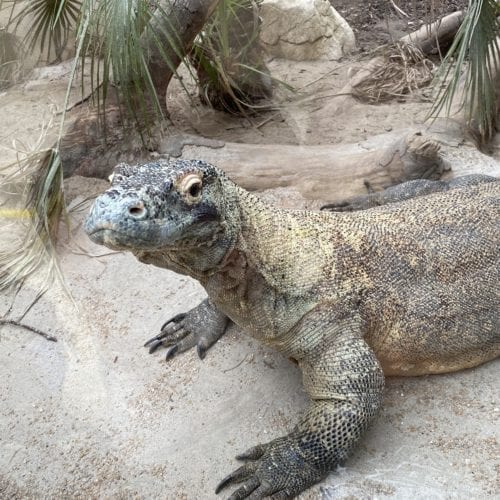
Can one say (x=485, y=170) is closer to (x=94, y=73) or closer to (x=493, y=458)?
(x=493, y=458)

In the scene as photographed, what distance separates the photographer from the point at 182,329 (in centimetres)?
395

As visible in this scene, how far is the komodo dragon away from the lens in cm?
246

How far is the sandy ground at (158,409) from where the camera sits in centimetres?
296

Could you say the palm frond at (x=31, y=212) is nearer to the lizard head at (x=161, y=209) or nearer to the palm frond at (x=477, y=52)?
the lizard head at (x=161, y=209)

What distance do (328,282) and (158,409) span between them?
A: 4.15 ft

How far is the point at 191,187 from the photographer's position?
2.37m

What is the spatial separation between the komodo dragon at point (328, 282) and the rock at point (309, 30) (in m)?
4.79

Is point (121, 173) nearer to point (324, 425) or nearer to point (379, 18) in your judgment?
point (324, 425)

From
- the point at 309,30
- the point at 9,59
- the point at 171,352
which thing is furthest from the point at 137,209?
the point at 309,30

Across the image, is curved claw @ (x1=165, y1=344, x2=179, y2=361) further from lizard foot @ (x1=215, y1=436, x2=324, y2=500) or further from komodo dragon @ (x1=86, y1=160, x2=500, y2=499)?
lizard foot @ (x1=215, y1=436, x2=324, y2=500)

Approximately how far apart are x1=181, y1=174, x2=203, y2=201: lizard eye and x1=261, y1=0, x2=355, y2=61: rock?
555 cm

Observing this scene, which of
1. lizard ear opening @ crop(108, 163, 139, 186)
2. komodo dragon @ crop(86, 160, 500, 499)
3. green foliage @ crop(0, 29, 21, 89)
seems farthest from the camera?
green foliage @ crop(0, 29, 21, 89)

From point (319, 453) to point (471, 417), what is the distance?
917mm

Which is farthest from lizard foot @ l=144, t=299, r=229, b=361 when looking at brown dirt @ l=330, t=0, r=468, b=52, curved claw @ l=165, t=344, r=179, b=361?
brown dirt @ l=330, t=0, r=468, b=52
